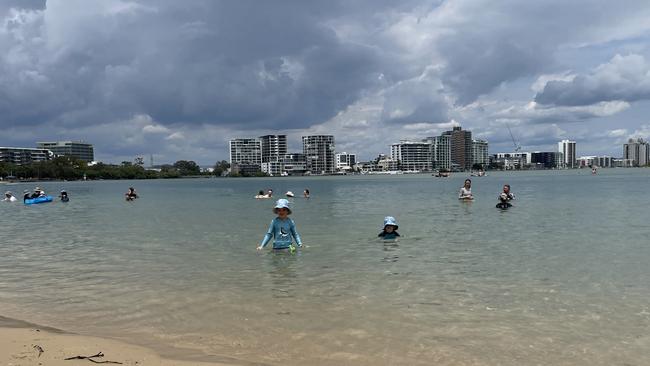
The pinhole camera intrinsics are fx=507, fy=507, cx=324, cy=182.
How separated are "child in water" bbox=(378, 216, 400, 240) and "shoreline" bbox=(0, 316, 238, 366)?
13.0 m

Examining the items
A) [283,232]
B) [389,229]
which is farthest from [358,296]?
[389,229]

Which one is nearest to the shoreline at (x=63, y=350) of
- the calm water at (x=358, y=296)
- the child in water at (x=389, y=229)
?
the calm water at (x=358, y=296)

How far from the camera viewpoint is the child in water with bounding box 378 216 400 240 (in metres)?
19.4

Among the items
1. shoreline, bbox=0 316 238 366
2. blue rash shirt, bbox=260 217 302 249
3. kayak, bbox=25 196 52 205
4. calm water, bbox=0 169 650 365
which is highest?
blue rash shirt, bbox=260 217 302 249

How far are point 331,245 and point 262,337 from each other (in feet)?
35.6

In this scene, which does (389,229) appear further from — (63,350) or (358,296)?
(63,350)

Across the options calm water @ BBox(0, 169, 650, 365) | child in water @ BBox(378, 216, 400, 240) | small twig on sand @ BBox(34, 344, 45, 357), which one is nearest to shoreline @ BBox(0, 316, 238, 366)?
small twig on sand @ BBox(34, 344, 45, 357)

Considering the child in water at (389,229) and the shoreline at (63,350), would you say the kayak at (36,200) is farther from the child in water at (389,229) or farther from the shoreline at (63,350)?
the shoreline at (63,350)

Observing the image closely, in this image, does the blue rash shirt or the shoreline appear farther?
the blue rash shirt

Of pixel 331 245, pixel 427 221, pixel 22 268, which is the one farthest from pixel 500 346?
pixel 427 221

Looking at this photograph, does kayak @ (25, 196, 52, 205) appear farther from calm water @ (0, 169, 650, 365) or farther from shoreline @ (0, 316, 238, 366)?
shoreline @ (0, 316, 238, 366)

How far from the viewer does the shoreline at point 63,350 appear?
649 cm

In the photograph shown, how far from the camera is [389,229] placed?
19.7 metres

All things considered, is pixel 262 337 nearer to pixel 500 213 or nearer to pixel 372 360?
pixel 372 360
